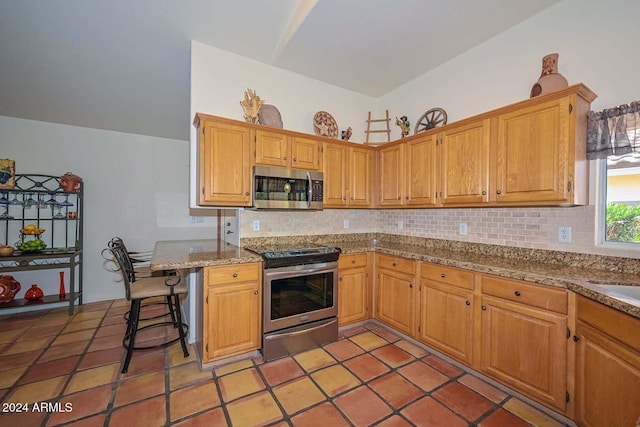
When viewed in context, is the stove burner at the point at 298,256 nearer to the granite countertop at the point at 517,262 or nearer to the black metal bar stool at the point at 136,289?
the granite countertop at the point at 517,262

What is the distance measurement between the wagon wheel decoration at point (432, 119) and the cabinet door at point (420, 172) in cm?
37

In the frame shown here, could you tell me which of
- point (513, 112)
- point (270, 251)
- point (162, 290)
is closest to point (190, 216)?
point (162, 290)

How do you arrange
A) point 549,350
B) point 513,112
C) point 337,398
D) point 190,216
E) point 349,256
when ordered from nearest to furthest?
point 549,350 < point 337,398 < point 513,112 < point 349,256 < point 190,216

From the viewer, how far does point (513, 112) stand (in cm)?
205

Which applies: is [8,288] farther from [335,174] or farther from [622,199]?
[622,199]

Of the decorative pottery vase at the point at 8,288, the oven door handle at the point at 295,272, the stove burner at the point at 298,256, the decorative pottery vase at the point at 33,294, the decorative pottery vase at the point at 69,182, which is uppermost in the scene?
the decorative pottery vase at the point at 69,182

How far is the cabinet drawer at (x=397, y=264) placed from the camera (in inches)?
100

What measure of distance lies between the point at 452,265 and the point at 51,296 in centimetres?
518

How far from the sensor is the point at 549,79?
1979 mm

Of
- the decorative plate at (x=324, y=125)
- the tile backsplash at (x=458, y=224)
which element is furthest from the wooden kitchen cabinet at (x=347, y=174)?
the tile backsplash at (x=458, y=224)

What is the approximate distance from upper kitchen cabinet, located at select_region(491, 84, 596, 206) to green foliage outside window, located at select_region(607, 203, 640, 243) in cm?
18

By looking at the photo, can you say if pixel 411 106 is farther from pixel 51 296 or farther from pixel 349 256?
pixel 51 296

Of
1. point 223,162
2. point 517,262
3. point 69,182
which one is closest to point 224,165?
point 223,162

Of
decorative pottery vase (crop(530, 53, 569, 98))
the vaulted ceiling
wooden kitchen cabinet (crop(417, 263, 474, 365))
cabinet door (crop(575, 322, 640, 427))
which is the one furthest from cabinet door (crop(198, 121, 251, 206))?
cabinet door (crop(575, 322, 640, 427))
